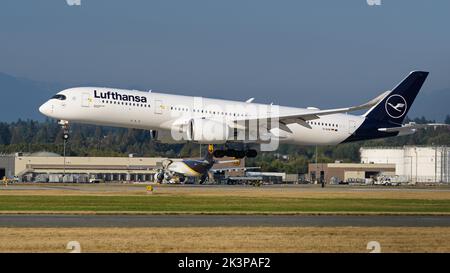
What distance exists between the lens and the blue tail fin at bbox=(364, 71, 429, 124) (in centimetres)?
7750

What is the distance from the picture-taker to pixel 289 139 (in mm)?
75562

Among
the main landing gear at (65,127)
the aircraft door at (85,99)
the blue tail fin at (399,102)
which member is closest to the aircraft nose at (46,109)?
the main landing gear at (65,127)

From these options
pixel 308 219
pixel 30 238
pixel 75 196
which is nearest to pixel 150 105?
pixel 75 196

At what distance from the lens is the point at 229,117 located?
70375mm

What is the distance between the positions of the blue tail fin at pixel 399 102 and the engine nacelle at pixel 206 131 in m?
15.8

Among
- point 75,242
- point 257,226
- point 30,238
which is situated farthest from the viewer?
point 257,226

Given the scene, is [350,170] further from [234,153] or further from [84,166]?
[234,153]

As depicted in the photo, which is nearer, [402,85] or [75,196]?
[75,196]

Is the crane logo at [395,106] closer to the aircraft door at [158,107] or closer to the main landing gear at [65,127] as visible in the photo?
the aircraft door at [158,107]

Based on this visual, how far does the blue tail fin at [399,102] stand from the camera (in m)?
77.5

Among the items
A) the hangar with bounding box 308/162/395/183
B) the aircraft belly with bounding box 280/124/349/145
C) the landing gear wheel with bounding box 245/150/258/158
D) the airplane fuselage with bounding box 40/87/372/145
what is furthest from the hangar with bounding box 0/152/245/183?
the airplane fuselage with bounding box 40/87/372/145
